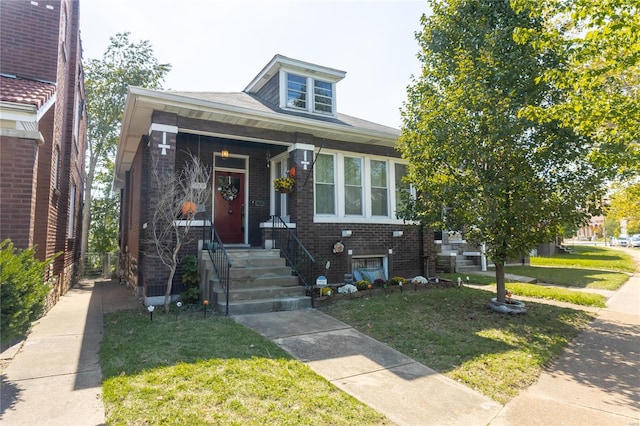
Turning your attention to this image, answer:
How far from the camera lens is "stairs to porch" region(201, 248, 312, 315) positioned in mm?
6555

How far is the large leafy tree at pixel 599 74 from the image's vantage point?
4.98 m

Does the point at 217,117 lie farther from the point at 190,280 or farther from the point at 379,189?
the point at 379,189

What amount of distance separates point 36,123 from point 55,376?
3444 mm

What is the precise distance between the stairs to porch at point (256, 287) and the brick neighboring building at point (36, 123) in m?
2.57

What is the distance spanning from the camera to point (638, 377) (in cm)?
424

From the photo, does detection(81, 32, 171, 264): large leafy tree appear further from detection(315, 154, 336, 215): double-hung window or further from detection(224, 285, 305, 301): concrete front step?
detection(224, 285, 305, 301): concrete front step

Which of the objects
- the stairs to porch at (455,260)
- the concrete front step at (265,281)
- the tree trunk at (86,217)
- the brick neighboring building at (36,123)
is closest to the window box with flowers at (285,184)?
the concrete front step at (265,281)

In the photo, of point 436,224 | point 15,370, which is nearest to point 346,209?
point 436,224

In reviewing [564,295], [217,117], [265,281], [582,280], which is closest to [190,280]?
[265,281]

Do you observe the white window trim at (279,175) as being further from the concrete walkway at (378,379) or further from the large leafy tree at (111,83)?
the large leafy tree at (111,83)

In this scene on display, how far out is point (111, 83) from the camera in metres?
19.4

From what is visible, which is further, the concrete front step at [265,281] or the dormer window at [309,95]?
the dormer window at [309,95]

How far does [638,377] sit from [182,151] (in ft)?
30.3

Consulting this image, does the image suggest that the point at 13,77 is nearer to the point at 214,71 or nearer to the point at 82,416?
the point at 214,71
